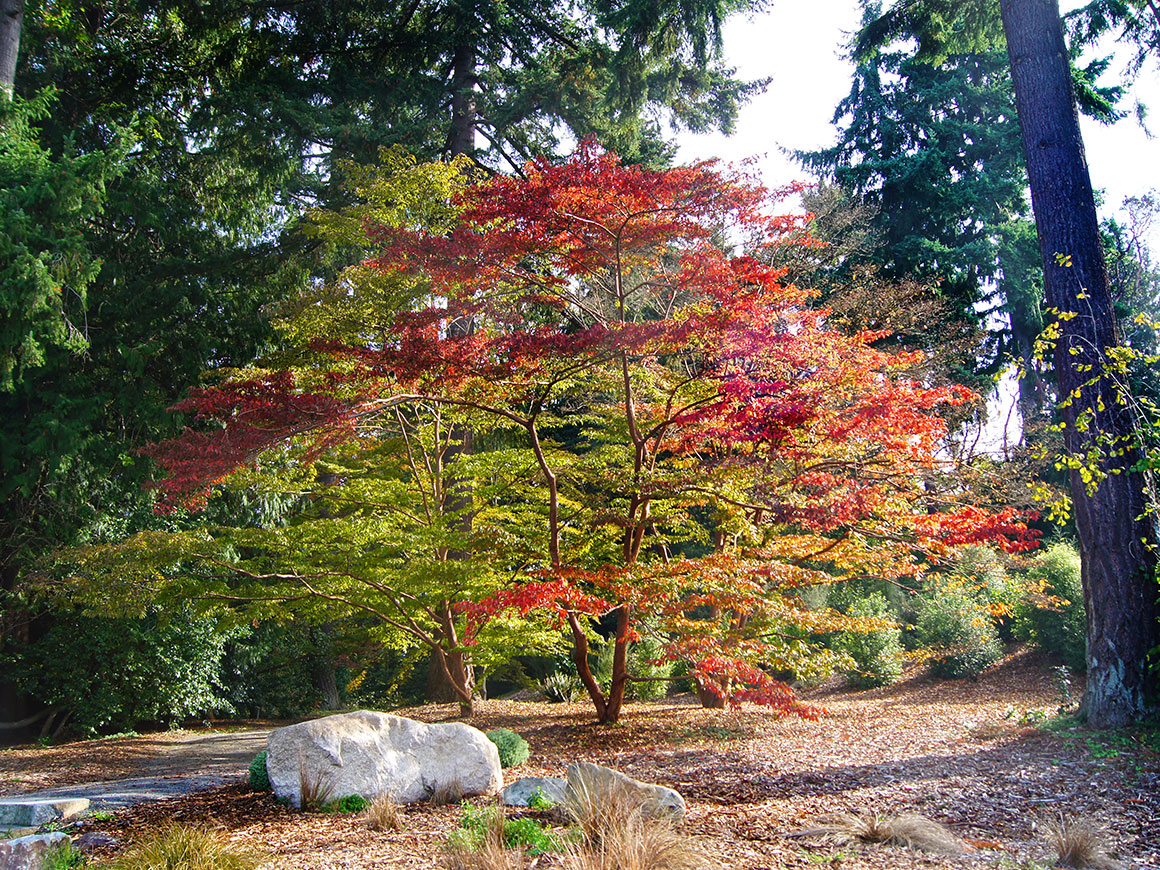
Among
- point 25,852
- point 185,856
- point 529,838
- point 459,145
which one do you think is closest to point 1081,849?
point 529,838

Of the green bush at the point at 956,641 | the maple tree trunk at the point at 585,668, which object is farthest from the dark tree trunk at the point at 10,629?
the green bush at the point at 956,641

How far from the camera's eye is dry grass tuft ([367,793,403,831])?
421 cm

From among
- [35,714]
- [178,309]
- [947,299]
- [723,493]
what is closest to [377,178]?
[178,309]

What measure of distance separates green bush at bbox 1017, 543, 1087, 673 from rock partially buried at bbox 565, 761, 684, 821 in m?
7.86

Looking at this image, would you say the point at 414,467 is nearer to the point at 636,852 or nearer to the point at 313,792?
the point at 313,792

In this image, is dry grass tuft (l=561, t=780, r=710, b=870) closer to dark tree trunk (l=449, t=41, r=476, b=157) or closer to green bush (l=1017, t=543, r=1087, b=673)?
green bush (l=1017, t=543, r=1087, b=673)

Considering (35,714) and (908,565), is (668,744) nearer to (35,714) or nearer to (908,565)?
(908,565)

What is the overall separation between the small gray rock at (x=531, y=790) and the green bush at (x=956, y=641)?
8648mm

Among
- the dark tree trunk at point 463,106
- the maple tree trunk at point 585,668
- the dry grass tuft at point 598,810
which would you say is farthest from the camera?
the dark tree trunk at point 463,106

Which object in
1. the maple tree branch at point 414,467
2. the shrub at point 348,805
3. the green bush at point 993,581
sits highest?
the maple tree branch at point 414,467

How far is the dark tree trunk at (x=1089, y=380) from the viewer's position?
20.1 feet

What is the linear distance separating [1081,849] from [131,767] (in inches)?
317

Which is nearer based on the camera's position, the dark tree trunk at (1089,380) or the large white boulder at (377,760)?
the large white boulder at (377,760)

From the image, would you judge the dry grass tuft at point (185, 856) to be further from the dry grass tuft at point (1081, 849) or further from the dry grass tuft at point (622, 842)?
the dry grass tuft at point (1081, 849)
